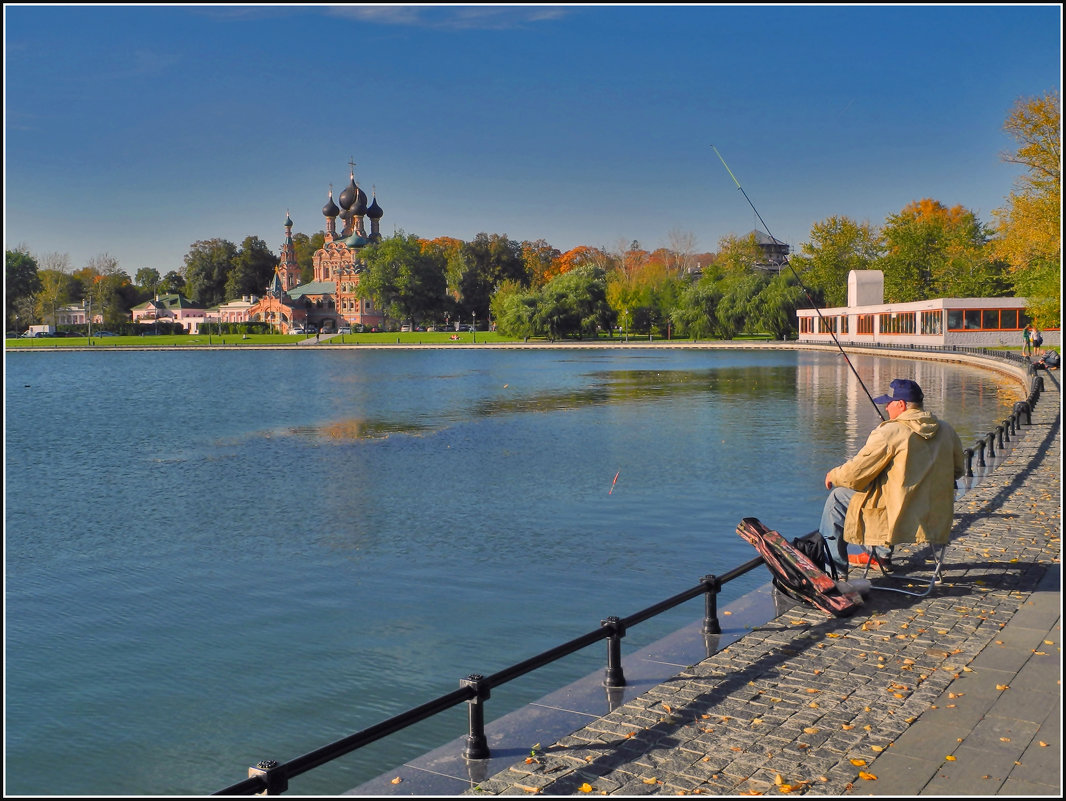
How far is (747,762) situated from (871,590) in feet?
13.1

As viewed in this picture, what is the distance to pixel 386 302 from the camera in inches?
5517

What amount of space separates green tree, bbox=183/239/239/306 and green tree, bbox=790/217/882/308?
110 meters

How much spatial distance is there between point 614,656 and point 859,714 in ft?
5.58

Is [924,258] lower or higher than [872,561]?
higher

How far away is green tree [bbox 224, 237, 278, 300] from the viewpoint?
16893 cm

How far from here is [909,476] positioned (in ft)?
26.0

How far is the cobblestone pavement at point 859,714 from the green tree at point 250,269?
6723 inches

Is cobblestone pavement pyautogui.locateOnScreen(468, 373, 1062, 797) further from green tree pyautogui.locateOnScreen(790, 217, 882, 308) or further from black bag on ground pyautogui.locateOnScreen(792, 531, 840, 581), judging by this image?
green tree pyautogui.locateOnScreen(790, 217, 882, 308)

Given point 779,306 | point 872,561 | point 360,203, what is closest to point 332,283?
point 360,203

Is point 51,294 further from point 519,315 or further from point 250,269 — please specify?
point 519,315

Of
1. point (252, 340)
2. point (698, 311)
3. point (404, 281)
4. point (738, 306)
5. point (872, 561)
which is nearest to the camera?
point (872, 561)

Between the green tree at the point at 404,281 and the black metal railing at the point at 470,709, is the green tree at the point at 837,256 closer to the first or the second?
the green tree at the point at 404,281

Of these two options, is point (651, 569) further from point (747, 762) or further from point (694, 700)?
point (747, 762)

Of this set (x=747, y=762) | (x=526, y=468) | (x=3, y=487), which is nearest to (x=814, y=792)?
(x=747, y=762)
